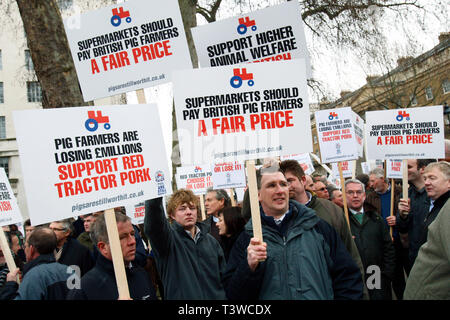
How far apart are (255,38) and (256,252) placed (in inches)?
91.7

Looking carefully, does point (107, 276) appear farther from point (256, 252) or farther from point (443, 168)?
point (443, 168)

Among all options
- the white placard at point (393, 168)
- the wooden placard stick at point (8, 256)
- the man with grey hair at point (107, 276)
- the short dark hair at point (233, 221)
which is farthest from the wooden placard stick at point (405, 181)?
the wooden placard stick at point (8, 256)

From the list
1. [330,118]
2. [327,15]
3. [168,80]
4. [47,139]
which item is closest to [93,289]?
[47,139]

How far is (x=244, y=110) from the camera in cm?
317

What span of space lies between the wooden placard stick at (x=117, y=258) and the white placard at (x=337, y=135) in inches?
190

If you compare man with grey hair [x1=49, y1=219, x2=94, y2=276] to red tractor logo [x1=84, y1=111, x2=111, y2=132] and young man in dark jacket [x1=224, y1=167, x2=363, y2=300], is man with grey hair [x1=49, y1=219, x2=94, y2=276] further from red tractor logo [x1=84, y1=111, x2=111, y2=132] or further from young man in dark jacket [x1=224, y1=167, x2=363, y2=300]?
young man in dark jacket [x1=224, y1=167, x2=363, y2=300]

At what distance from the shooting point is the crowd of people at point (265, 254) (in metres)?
2.67

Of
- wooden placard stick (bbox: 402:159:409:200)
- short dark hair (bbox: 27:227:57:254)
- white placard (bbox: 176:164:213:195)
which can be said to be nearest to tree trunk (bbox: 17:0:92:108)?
white placard (bbox: 176:164:213:195)

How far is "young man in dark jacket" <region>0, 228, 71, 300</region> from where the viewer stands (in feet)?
10.7

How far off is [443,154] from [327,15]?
9494 millimetres

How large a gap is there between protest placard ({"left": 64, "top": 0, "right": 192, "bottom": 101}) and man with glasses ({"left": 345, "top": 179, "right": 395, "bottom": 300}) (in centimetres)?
265

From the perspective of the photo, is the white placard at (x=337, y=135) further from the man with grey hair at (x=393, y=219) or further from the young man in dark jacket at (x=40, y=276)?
the young man in dark jacket at (x=40, y=276)
